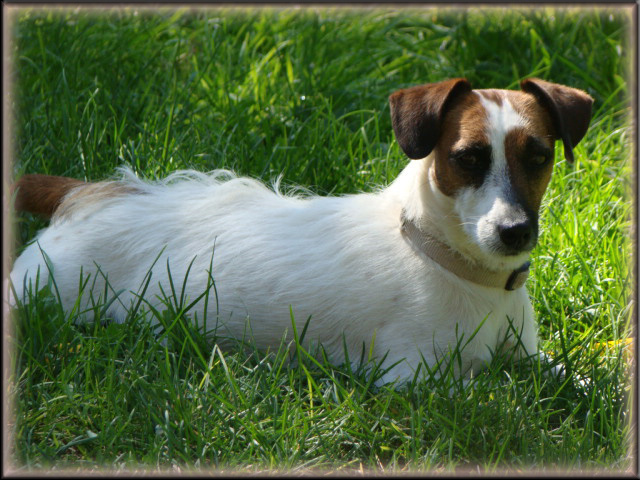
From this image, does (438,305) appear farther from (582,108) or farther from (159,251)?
(159,251)

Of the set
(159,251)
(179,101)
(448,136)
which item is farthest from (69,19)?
(448,136)

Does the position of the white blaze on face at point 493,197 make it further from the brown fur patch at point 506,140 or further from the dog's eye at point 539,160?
the dog's eye at point 539,160

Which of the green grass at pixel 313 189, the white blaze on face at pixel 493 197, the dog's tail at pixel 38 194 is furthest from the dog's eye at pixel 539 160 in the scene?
the dog's tail at pixel 38 194

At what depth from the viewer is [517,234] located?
3133 millimetres

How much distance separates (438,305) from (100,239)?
1515 millimetres

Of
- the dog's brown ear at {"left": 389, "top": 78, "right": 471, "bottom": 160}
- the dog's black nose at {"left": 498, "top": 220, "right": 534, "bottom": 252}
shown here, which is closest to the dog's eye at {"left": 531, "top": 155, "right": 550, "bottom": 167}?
the dog's black nose at {"left": 498, "top": 220, "right": 534, "bottom": 252}

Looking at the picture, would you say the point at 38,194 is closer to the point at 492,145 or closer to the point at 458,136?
the point at 458,136

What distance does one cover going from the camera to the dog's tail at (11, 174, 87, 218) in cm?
406

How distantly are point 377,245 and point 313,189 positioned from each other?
4.14 feet

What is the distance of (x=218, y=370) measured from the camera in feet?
10.5

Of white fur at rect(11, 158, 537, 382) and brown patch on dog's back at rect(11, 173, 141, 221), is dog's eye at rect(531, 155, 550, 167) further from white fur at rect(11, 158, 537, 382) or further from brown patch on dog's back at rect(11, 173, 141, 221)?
brown patch on dog's back at rect(11, 173, 141, 221)

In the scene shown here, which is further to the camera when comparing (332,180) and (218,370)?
(332,180)

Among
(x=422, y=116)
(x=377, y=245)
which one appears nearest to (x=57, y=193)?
(x=377, y=245)

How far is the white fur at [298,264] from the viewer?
3.39 meters
